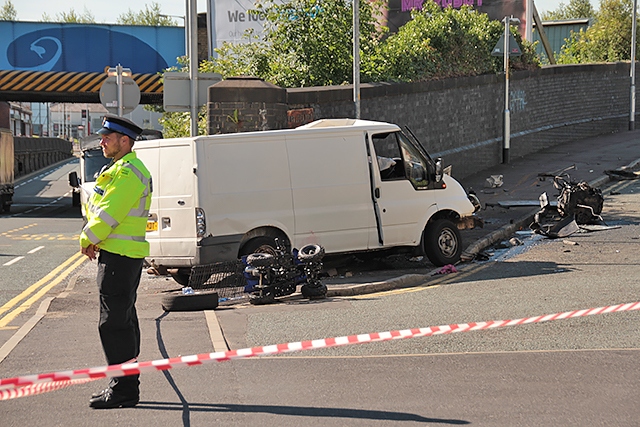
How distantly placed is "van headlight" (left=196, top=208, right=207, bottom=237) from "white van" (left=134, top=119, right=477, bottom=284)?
0.01 metres

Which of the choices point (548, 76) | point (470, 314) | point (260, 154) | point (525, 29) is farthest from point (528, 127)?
point (470, 314)

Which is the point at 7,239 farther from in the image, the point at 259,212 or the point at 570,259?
the point at 570,259

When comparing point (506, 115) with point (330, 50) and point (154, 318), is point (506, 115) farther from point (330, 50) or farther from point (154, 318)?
point (154, 318)

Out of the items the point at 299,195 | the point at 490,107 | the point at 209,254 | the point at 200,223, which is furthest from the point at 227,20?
the point at 209,254

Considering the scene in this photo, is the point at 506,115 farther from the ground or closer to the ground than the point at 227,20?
closer to the ground

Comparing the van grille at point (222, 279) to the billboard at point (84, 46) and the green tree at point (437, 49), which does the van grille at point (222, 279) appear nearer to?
the green tree at point (437, 49)

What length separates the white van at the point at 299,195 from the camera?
12.2 meters

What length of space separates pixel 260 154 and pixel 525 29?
98.3ft

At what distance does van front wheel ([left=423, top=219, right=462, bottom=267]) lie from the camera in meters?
13.6

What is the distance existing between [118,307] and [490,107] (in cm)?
2321

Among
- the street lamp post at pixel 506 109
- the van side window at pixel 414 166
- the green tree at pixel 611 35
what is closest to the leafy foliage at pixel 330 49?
the street lamp post at pixel 506 109

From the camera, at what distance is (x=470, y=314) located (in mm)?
9453

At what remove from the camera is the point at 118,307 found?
624cm

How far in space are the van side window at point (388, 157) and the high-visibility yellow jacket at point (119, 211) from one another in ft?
24.3
